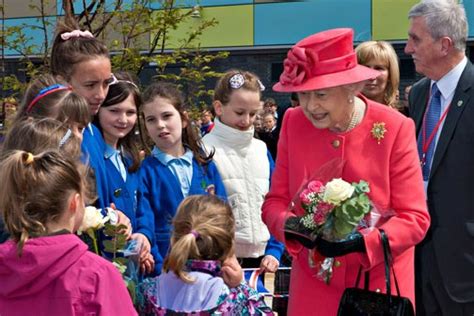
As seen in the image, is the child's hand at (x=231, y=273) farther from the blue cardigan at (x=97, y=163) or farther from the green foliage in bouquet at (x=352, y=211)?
the blue cardigan at (x=97, y=163)

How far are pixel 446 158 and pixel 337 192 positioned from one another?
3.68ft

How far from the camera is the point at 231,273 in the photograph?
317 cm

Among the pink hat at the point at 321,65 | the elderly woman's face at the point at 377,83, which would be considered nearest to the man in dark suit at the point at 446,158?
the elderly woman's face at the point at 377,83

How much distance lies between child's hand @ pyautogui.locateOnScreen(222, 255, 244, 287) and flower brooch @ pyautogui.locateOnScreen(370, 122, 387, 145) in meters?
0.86

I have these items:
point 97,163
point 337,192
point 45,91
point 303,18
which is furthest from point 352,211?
point 303,18

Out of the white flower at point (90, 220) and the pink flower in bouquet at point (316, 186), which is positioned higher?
the pink flower in bouquet at point (316, 186)

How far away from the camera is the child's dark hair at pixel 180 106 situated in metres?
4.23

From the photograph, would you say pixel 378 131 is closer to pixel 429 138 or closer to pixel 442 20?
pixel 429 138

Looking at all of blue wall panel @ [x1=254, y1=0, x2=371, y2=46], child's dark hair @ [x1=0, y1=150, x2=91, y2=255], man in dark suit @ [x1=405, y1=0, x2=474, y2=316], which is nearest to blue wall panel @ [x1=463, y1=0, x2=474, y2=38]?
blue wall panel @ [x1=254, y1=0, x2=371, y2=46]

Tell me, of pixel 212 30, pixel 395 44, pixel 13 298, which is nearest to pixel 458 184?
pixel 13 298

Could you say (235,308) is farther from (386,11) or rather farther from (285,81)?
(386,11)

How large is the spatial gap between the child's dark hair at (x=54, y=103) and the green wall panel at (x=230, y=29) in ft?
42.3

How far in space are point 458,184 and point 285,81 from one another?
1.18 m

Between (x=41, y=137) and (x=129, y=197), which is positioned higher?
(x=41, y=137)
